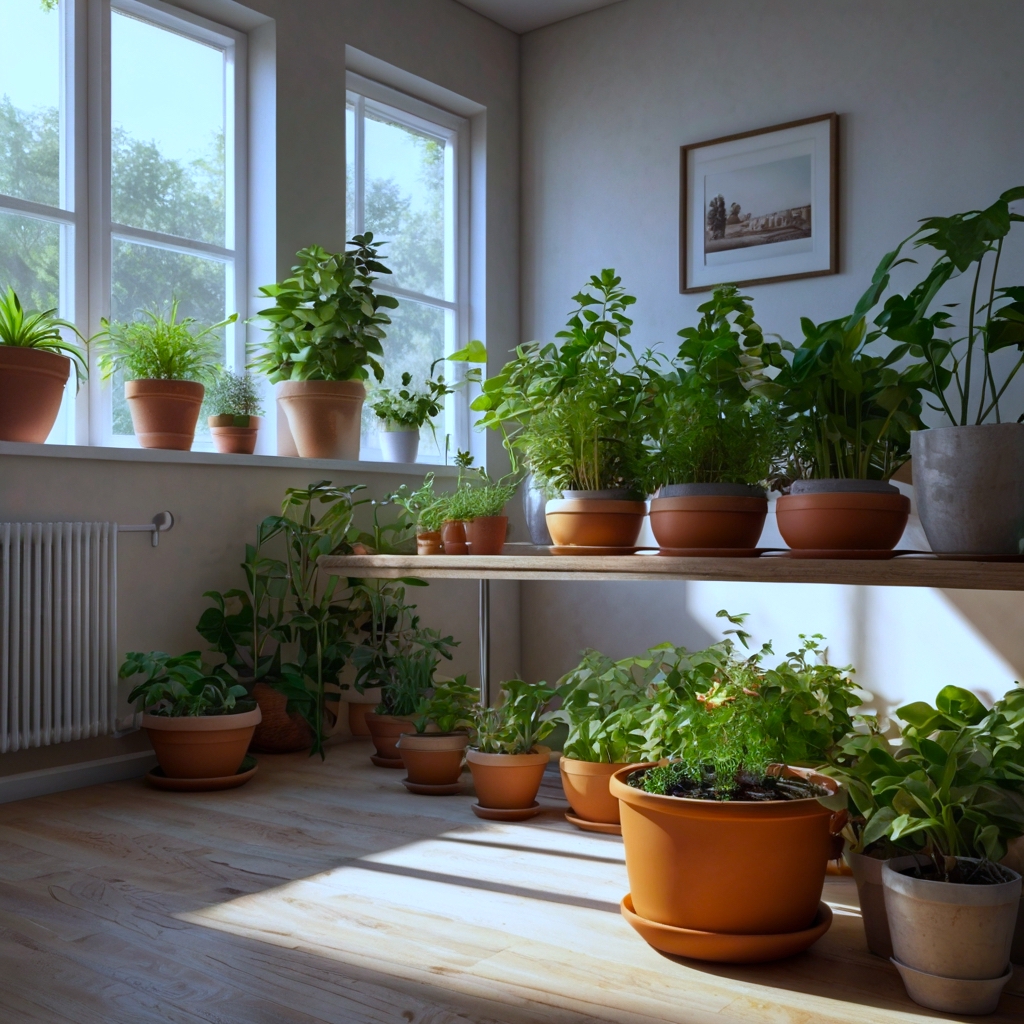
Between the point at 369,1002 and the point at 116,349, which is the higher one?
the point at 116,349

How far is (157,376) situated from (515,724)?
1587 mm

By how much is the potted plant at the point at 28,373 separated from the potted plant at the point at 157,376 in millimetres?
295

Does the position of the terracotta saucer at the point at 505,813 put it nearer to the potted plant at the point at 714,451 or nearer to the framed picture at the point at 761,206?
the potted plant at the point at 714,451

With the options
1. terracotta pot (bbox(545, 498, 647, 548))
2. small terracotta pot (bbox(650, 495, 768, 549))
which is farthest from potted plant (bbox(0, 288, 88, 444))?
small terracotta pot (bbox(650, 495, 768, 549))

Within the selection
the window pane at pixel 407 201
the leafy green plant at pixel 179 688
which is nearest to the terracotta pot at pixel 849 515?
the leafy green plant at pixel 179 688

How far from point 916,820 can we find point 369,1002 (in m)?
0.90

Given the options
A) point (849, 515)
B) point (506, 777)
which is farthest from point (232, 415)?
point (849, 515)

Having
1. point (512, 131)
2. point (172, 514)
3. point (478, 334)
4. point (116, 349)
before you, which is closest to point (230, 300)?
point (116, 349)

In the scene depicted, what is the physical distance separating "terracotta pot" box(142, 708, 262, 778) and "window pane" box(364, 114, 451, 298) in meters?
2.16

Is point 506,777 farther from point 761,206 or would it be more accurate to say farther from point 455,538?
point 761,206

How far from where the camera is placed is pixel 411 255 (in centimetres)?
455

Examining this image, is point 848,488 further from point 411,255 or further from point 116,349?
point 411,255

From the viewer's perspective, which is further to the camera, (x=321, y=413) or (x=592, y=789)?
(x=321, y=413)

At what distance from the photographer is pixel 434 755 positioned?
298cm
